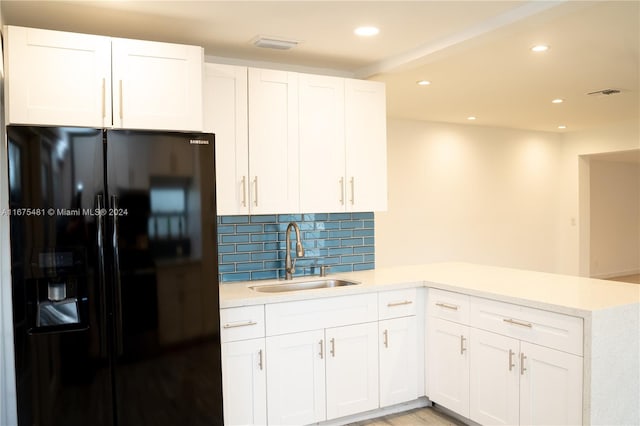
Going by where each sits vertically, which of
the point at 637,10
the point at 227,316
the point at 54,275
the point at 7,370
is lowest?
the point at 7,370

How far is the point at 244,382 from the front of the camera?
287 cm

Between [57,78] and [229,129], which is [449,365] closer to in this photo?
[229,129]

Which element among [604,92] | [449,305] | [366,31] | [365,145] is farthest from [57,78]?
[604,92]

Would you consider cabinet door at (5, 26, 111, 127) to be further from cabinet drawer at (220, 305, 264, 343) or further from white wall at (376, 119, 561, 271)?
white wall at (376, 119, 561, 271)

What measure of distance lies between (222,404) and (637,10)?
306cm

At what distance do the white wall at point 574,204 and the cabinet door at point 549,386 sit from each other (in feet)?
19.2

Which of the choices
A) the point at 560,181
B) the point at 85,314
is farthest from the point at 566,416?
the point at 560,181

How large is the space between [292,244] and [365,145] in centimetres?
87

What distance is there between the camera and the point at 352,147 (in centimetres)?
356

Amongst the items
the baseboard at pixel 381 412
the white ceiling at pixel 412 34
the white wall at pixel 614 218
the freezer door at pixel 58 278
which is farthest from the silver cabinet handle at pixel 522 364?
the white wall at pixel 614 218

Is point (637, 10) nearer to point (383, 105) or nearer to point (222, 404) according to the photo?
point (383, 105)

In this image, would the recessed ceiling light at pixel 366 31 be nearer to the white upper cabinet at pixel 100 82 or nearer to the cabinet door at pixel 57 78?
the white upper cabinet at pixel 100 82

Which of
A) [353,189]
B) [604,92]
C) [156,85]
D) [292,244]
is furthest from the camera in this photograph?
[604,92]

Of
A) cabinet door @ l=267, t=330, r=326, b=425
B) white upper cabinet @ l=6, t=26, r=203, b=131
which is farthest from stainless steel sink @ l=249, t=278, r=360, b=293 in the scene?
white upper cabinet @ l=6, t=26, r=203, b=131
